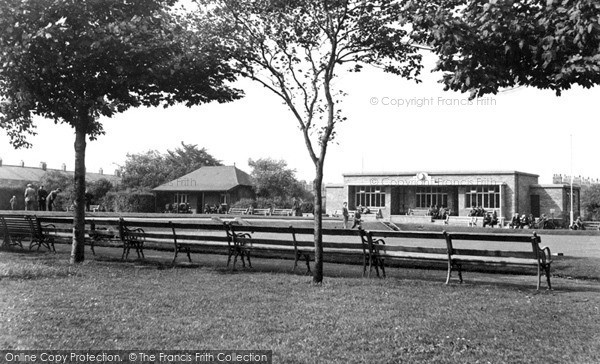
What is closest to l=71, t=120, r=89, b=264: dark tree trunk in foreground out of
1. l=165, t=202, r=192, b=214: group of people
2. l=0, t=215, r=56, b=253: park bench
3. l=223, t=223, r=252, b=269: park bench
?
l=0, t=215, r=56, b=253: park bench

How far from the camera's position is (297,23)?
1015cm

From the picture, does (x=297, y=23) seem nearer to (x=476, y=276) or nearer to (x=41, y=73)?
(x=41, y=73)

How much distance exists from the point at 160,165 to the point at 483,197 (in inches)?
1883

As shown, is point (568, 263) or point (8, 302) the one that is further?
point (568, 263)

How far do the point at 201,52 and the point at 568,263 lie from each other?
29.7 feet

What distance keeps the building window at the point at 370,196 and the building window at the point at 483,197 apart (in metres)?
7.98

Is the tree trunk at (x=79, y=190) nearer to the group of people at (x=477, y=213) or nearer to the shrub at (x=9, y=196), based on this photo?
the group of people at (x=477, y=213)

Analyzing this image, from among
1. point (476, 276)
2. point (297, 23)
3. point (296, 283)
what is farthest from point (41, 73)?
point (476, 276)

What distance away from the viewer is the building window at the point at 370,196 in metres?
54.5

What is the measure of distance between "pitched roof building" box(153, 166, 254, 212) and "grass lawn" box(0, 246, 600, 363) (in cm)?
4994

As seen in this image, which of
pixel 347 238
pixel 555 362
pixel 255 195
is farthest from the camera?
pixel 255 195

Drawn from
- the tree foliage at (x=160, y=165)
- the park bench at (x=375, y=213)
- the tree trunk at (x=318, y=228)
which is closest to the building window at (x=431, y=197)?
the park bench at (x=375, y=213)

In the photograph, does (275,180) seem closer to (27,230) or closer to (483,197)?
(483,197)

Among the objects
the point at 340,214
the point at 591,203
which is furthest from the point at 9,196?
the point at 591,203
